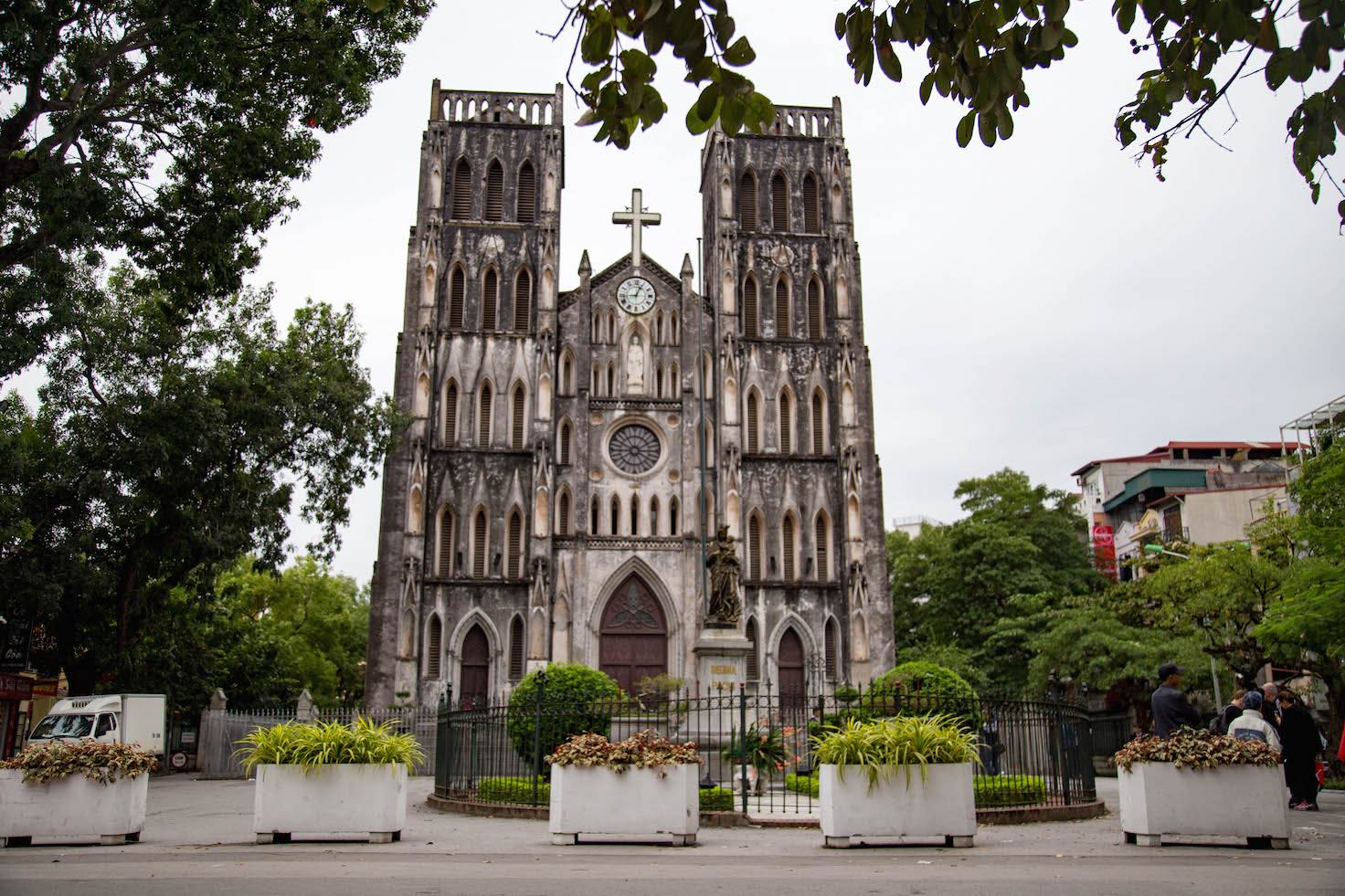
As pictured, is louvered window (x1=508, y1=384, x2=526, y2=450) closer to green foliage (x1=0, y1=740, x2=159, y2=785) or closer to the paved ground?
the paved ground

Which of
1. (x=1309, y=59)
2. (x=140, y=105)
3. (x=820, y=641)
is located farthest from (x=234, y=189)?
(x=820, y=641)

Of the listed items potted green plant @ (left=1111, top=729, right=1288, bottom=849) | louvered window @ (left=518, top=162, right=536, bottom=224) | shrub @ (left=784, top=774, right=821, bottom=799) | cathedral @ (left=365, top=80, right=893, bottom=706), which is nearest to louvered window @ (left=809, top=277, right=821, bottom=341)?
cathedral @ (left=365, top=80, right=893, bottom=706)

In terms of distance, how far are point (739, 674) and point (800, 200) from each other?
22.4 meters

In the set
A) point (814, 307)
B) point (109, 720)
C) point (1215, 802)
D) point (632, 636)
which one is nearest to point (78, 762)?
point (1215, 802)

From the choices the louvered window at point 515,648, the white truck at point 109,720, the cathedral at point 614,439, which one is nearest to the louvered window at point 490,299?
the cathedral at point 614,439

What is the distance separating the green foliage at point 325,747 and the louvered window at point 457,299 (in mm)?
26861

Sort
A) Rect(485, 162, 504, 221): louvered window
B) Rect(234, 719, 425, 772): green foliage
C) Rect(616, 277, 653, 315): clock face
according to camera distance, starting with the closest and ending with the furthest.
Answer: Rect(234, 719, 425, 772): green foliage < Rect(616, 277, 653, 315): clock face < Rect(485, 162, 504, 221): louvered window

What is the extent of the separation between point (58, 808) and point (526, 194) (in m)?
30.2

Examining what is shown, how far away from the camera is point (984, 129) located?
5492mm

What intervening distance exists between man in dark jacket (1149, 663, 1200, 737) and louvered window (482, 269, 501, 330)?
28.4 meters

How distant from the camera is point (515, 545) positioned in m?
35.2

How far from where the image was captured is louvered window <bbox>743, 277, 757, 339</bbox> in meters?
37.8

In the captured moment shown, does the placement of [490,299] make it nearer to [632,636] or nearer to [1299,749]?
[632,636]

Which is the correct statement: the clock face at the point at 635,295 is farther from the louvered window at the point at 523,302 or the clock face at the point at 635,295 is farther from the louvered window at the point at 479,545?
the louvered window at the point at 479,545
